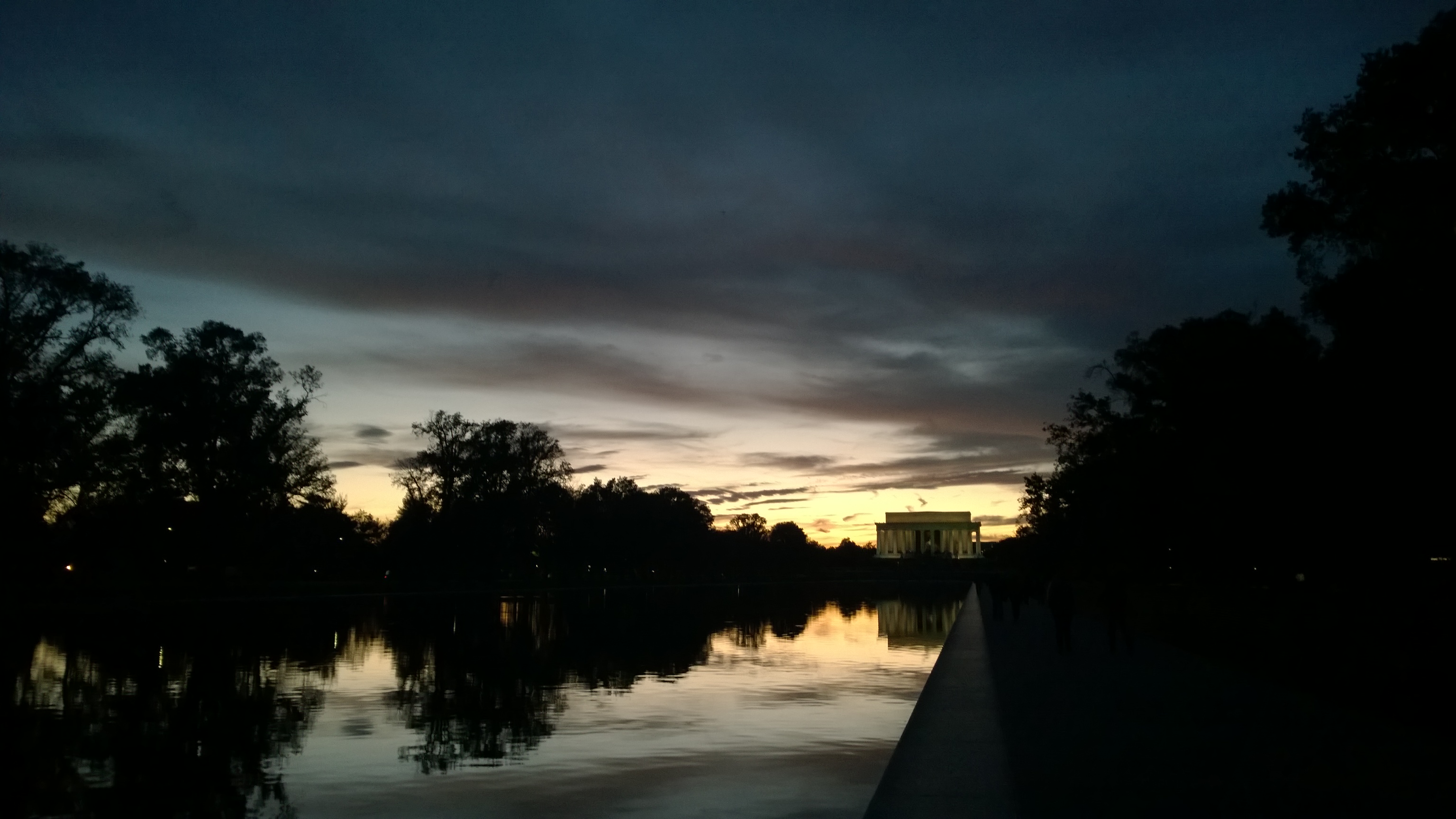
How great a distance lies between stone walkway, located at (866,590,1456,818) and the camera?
941 centimetres

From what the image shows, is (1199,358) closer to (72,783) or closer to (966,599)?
(966,599)

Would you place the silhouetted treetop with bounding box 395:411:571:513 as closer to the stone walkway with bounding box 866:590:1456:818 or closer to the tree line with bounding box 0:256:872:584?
the tree line with bounding box 0:256:872:584

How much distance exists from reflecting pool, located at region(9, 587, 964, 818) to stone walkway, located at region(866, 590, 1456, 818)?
0.95 metres

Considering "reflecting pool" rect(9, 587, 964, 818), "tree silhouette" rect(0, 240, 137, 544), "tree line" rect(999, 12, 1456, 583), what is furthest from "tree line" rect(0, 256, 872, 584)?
"tree line" rect(999, 12, 1456, 583)

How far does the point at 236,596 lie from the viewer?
60.9 meters

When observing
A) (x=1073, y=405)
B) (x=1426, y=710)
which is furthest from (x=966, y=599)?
(x=1426, y=710)

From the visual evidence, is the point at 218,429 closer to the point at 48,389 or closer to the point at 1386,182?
the point at 48,389

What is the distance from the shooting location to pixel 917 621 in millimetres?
44438

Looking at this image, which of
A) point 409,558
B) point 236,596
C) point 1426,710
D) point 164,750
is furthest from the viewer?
point 409,558

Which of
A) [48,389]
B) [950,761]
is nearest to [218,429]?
[48,389]

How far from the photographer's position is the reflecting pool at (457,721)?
424 inches

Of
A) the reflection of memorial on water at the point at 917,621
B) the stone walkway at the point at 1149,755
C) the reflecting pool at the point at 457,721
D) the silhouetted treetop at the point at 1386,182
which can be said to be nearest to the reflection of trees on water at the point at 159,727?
the reflecting pool at the point at 457,721

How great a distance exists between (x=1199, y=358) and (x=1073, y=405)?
91.5ft

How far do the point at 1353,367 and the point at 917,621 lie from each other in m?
19.1
